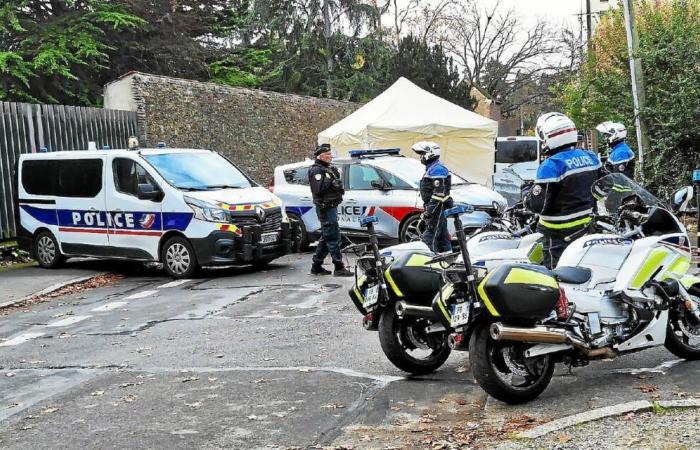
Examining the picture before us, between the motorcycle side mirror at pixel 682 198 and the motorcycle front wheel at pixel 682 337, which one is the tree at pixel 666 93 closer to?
the motorcycle side mirror at pixel 682 198

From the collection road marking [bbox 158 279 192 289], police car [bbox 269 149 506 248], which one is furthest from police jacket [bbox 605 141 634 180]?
road marking [bbox 158 279 192 289]

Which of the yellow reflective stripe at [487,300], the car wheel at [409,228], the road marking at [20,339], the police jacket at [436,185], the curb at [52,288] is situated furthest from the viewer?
the car wheel at [409,228]

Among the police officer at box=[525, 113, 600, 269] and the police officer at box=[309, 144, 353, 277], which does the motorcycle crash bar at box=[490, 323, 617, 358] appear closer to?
the police officer at box=[525, 113, 600, 269]

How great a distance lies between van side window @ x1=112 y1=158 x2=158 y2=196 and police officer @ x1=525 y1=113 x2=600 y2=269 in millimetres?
7675

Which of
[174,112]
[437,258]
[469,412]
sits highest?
[174,112]

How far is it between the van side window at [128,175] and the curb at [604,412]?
9035 mm

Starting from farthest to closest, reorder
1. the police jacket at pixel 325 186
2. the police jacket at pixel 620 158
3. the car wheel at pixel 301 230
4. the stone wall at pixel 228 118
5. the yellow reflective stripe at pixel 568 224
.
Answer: the stone wall at pixel 228 118 → the car wheel at pixel 301 230 → the police jacket at pixel 325 186 → the police jacket at pixel 620 158 → the yellow reflective stripe at pixel 568 224

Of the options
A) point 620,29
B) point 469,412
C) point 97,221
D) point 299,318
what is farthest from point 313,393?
point 620,29

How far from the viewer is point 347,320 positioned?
8.86m

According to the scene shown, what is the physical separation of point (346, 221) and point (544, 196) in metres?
8.61

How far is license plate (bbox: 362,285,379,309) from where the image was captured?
649 centimetres

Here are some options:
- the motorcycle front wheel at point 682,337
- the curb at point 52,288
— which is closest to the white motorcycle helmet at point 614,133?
the motorcycle front wheel at point 682,337

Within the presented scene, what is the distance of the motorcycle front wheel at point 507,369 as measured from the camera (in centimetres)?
549

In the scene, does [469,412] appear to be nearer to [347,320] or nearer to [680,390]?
[680,390]
